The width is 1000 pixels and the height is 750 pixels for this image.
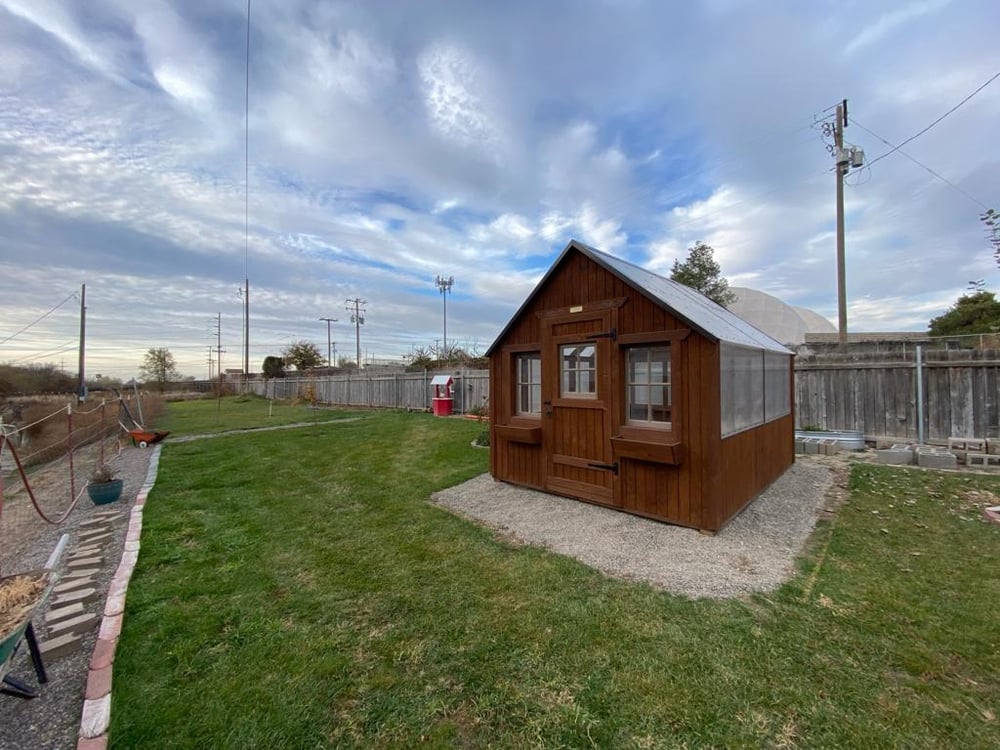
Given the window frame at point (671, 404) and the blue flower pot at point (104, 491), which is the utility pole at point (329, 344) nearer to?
the blue flower pot at point (104, 491)

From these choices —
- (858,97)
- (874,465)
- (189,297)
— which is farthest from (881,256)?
(189,297)

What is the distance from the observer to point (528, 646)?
7.61 feet

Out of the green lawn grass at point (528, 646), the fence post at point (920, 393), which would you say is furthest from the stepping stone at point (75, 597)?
the fence post at point (920, 393)

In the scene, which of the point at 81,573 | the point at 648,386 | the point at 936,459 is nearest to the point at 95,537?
the point at 81,573

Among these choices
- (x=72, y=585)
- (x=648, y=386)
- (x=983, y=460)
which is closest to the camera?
(x=72, y=585)

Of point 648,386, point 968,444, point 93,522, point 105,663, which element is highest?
point 648,386

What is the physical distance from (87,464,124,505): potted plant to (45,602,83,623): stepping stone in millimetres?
3211

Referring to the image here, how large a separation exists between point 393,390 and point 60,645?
15081 millimetres

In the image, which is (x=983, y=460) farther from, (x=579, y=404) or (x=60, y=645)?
(x=60, y=645)

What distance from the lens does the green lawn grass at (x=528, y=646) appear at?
178cm

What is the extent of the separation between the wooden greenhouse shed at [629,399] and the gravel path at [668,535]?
18 cm

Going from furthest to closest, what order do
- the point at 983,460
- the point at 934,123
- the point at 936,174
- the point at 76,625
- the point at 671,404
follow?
the point at 936,174
the point at 934,123
the point at 983,460
the point at 671,404
the point at 76,625

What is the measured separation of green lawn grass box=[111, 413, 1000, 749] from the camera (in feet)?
5.83

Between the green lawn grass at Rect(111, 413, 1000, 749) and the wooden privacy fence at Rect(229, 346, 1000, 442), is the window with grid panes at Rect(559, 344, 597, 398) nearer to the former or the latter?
the green lawn grass at Rect(111, 413, 1000, 749)
